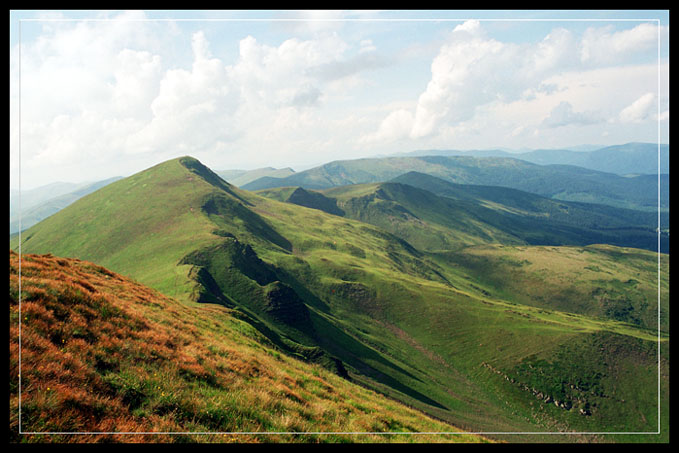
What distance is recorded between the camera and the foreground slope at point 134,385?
8.95 metres

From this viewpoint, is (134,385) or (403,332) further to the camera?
(403,332)

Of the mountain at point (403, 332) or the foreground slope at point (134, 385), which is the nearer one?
the foreground slope at point (134, 385)

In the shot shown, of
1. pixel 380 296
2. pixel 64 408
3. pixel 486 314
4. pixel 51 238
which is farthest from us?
pixel 51 238

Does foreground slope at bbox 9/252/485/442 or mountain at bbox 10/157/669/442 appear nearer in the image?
foreground slope at bbox 9/252/485/442

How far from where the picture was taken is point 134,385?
11125 millimetres

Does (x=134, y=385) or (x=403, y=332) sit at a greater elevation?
(x=134, y=385)

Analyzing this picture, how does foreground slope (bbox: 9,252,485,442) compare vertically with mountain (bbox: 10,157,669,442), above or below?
above

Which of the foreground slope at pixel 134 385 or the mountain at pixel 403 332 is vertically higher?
the foreground slope at pixel 134 385

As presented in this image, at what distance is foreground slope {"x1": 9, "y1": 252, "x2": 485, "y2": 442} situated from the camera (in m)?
8.95
